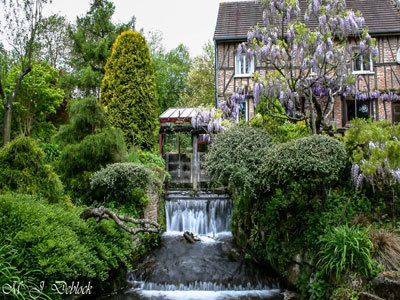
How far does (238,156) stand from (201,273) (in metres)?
2.76

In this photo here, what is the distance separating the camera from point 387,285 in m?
4.86

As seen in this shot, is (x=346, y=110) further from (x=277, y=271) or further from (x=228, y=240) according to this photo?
(x=277, y=271)

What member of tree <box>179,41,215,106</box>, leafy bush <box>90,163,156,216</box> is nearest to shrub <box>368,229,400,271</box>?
leafy bush <box>90,163,156,216</box>

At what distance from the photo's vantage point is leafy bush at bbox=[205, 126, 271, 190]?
704cm

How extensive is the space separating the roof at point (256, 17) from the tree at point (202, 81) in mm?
7471

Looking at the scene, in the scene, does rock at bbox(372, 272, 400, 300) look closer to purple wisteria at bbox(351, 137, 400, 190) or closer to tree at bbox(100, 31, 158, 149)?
purple wisteria at bbox(351, 137, 400, 190)

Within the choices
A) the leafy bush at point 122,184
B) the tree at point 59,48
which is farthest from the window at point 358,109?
the tree at point 59,48

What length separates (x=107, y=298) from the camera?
6.48 m

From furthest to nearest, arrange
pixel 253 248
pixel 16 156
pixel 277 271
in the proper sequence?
pixel 253 248 < pixel 277 271 < pixel 16 156

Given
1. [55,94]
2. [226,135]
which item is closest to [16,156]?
[226,135]

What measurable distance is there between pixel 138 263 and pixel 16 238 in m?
4.02

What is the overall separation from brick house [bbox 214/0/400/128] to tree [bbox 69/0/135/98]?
8.01 meters

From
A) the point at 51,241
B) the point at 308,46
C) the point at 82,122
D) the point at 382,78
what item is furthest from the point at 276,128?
the point at 382,78

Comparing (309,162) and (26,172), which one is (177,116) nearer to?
(26,172)
